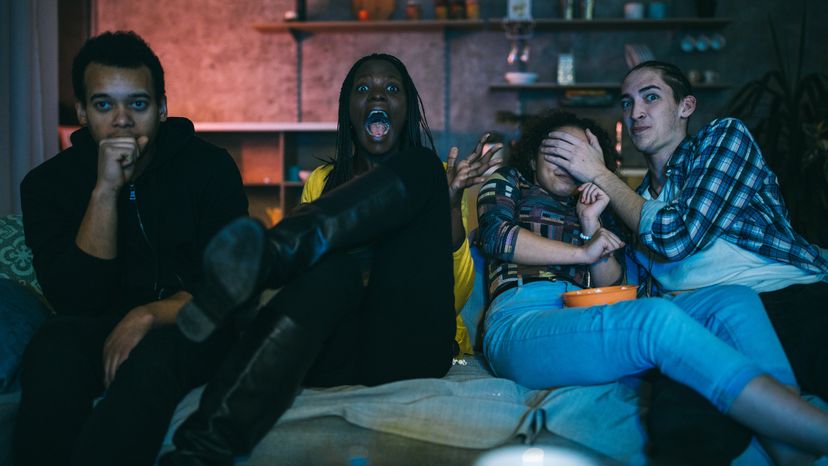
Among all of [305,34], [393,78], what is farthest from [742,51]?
[393,78]

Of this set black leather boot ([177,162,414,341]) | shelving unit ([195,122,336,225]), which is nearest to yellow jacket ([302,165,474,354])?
black leather boot ([177,162,414,341])

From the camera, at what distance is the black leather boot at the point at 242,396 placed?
1.17 m

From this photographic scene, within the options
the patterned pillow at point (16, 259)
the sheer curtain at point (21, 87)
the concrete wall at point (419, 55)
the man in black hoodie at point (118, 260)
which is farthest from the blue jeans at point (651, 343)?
the concrete wall at point (419, 55)

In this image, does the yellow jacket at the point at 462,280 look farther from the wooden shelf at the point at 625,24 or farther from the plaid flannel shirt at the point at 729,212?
the wooden shelf at the point at 625,24

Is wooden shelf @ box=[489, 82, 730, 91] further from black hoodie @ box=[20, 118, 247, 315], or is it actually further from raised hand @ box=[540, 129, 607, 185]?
black hoodie @ box=[20, 118, 247, 315]

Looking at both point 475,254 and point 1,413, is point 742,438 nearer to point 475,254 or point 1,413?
point 475,254

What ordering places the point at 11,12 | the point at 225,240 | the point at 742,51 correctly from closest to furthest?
the point at 225,240 → the point at 11,12 → the point at 742,51

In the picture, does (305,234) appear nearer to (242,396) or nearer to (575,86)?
(242,396)

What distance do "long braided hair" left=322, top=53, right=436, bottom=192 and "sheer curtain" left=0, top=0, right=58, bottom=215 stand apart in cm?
201

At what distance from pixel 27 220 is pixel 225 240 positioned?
73 centimetres

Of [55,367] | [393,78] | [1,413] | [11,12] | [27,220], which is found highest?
[11,12]

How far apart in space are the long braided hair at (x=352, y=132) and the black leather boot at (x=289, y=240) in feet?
1.90

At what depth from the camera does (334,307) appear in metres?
1.31

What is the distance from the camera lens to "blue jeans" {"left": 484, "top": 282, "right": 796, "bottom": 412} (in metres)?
1.24
